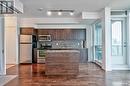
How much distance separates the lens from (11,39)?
1119cm

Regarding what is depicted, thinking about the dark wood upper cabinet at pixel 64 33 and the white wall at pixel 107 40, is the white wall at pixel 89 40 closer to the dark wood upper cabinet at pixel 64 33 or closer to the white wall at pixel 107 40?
the dark wood upper cabinet at pixel 64 33

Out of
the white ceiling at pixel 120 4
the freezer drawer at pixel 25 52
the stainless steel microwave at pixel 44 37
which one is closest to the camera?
the white ceiling at pixel 120 4

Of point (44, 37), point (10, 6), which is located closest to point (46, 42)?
point (44, 37)

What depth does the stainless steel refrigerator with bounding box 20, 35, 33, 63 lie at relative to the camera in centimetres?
1164

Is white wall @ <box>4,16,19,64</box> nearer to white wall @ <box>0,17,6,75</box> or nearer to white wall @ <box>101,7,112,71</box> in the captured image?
white wall @ <box>0,17,6,75</box>

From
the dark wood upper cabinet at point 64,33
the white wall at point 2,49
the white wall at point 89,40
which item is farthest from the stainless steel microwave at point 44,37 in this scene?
the white wall at point 2,49

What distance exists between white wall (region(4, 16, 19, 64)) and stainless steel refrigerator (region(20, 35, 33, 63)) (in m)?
0.48

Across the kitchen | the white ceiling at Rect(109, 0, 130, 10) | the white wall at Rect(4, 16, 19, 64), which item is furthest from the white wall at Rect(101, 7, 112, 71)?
the white wall at Rect(4, 16, 19, 64)

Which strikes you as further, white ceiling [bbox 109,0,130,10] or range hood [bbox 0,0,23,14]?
white ceiling [bbox 109,0,130,10]

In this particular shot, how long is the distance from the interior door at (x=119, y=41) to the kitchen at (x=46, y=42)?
125 inches

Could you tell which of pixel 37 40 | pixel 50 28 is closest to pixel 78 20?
pixel 50 28

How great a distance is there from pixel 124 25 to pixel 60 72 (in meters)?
3.51

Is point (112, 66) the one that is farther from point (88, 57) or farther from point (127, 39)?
point (88, 57)

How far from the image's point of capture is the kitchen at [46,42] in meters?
11.7
